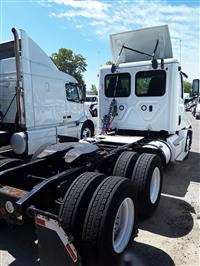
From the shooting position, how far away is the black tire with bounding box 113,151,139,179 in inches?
157

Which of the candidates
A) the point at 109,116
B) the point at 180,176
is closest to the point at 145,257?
the point at 180,176

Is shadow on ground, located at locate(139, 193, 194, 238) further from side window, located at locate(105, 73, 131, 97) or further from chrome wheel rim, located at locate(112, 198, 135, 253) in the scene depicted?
side window, located at locate(105, 73, 131, 97)

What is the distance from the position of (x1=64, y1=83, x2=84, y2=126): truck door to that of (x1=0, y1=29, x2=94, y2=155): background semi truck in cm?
3

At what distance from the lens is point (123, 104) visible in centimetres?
676

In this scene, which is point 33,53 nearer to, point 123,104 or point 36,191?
point 123,104

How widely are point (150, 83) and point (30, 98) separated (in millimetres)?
3255

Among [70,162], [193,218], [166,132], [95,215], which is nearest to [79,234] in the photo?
[95,215]

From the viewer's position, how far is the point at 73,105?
955 cm

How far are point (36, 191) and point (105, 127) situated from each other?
14.0 feet

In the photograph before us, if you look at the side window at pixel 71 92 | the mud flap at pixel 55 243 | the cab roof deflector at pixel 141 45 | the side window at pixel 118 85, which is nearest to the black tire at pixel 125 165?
the mud flap at pixel 55 243

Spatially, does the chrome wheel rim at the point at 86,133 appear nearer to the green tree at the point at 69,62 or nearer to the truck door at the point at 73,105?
the truck door at the point at 73,105

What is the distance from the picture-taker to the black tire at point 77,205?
254 centimetres

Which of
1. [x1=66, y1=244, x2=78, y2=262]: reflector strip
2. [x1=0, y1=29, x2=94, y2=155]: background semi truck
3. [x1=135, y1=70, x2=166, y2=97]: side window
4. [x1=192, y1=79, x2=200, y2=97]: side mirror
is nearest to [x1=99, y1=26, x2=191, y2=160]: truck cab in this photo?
[x1=135, y1=70, x2=166, y2=97]: side window

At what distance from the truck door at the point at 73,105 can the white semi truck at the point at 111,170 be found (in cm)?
247
